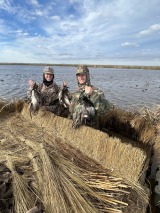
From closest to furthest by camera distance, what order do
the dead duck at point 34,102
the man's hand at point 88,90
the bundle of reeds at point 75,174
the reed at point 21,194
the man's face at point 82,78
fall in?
the reed at point 21,194 → the bundle of reeds at point 75,174 → the man's hand at point 88,90 → the man's face at point 82,78 → the dead duck at point 34,102

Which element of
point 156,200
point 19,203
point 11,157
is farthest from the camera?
point 156,200

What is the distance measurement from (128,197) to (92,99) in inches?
85.1

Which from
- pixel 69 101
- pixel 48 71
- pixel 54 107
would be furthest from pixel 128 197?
pixel 48 71

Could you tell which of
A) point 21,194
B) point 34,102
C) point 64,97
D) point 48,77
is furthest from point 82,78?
point 21,194

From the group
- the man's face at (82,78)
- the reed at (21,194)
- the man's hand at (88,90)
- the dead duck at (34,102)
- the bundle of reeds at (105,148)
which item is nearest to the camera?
the reed at (21,194)

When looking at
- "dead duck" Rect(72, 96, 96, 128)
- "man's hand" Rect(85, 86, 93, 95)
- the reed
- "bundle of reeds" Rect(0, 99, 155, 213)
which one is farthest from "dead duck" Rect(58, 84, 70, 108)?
the reed

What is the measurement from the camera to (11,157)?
358cm

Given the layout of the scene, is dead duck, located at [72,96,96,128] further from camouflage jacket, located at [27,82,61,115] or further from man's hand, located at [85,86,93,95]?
camouflage jacket, located at [27,82,61,115]

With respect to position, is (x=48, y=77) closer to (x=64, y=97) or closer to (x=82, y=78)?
(x=64, y=97)

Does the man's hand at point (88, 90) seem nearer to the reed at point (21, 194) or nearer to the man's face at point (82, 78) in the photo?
the man's face at point (82, 78)

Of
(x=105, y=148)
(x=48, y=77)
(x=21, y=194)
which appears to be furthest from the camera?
(x=48, y=77)

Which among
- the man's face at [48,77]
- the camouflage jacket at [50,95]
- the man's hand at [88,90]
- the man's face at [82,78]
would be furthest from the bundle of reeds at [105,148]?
the man's face at [48,77]

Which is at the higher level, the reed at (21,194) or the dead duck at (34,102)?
the dead duck at (34,102)

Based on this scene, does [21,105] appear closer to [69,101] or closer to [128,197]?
[69,101]
